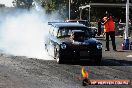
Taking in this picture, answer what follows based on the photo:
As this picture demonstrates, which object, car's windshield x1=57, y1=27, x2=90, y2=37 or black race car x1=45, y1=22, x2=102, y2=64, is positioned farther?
car's windshield x1=57, y1=27, x2=90, y2=37

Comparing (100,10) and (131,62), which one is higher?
(131,62)

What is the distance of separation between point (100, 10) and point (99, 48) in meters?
47.8

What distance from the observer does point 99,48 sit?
587 inches

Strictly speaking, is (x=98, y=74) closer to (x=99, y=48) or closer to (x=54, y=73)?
(x=54, y=73)

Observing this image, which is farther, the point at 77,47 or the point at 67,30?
the point at 67,30

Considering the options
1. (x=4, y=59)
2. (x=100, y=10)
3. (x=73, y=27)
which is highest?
(x=73, y=27)

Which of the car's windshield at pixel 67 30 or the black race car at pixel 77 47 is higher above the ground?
the car's windshield at pixel 67 30

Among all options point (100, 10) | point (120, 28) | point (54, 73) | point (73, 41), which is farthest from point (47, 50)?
point (100, 10)

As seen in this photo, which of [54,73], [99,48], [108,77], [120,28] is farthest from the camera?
[120,28]

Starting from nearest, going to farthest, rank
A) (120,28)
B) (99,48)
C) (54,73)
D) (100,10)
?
(54,73) → (99,48) → (120,28) → (100,10)

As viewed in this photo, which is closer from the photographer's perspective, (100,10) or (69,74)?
(69,74)

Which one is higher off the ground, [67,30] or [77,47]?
[67,30]

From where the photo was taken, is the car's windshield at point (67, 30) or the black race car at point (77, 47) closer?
the black race car at point (77, 47)

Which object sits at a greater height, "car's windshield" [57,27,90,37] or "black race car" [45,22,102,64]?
"car's windshield" [57,27,90,37]
